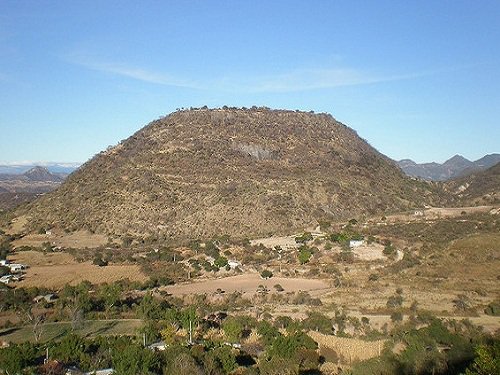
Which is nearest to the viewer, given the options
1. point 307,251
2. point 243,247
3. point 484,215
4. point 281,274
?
point 281,274

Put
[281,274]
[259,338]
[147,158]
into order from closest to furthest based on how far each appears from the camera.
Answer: [259,338]
[281,274]
[147,158]

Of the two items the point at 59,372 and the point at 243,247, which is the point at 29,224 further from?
the point at 59,372

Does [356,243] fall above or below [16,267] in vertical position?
above

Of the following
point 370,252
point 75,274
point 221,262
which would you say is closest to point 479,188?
point 370,252

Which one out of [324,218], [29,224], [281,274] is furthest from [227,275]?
[29,224]

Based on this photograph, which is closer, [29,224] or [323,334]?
[323,334]

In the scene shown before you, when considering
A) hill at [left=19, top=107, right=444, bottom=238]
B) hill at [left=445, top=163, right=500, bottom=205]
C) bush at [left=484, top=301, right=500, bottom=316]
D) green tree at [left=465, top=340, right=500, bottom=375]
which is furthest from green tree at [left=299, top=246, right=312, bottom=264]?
hill at [left=445, top=163, right=500, bottom=205]

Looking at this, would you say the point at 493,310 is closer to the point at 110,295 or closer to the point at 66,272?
the point at 110,295
